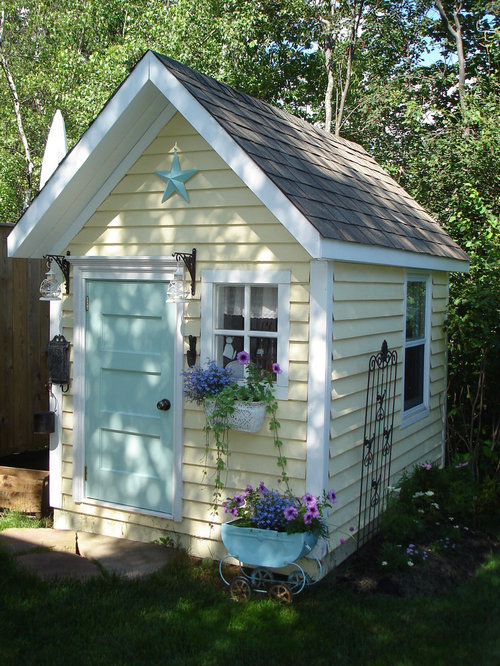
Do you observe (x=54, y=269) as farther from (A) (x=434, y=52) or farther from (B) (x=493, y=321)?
(A) (x=434, y=52)

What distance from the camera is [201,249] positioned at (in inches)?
209

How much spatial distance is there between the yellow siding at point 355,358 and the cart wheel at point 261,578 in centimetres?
59

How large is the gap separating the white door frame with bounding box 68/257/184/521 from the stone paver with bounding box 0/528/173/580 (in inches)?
11.9

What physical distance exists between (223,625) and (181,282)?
8.15 feet

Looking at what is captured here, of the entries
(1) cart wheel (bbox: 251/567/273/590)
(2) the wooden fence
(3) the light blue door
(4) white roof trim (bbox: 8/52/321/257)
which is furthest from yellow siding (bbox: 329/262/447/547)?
(2) the wooden fence

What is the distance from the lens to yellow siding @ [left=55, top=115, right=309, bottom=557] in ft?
16.2

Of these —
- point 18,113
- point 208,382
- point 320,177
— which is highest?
point 18,113

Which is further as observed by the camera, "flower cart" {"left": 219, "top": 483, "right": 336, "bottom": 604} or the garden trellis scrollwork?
the garden trellis scrollwork

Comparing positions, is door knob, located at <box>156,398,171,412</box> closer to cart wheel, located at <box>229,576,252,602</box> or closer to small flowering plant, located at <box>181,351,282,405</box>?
small flowering plant, located at <box>181,351,282,405</box>

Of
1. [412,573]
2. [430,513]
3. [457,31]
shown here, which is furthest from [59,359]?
[457,31]

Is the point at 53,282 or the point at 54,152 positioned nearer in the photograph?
the point at 53,282

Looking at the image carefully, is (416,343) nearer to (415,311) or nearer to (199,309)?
(415,311)

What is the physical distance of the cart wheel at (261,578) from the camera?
15.8 ft

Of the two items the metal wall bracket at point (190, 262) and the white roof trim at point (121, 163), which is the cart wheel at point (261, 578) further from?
the white roof trim at point (121, 163)
